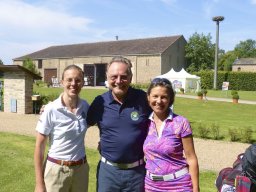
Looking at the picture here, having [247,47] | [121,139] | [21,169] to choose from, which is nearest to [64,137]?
[121,139]

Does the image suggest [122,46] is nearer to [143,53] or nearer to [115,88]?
[143,53]

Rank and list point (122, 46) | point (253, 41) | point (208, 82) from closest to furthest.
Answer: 1. point (208, 82)
2. point (122, 46)
3. point (253, 41)

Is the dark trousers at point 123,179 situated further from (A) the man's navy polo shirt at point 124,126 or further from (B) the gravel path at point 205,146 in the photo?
(B) the gravel path at point 205,146

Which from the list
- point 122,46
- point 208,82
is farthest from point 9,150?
point 122,46

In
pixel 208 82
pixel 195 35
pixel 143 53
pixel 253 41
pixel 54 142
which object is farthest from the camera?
pixel 253 41

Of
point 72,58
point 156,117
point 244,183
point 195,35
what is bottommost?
point 244,183

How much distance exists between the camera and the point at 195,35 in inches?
2386

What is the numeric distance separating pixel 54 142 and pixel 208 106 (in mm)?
19975

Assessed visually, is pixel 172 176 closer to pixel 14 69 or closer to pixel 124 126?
pixel 124 126

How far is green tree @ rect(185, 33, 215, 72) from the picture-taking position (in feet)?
186

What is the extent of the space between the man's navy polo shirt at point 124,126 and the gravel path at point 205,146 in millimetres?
5135

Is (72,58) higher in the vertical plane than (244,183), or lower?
higher

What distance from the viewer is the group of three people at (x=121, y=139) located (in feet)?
10.2

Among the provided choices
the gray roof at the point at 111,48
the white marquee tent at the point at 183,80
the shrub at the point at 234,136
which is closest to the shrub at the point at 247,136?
the shrub at the point at 234,136
